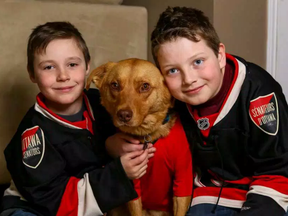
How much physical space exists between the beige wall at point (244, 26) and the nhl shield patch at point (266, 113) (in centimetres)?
73

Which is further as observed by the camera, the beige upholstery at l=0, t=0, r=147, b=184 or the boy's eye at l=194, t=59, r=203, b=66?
the beige upholstery at l=0, t=0, r=147, b=184

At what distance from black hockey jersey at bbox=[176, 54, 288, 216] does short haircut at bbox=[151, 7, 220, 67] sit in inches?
6.8

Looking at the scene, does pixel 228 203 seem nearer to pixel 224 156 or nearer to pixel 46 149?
pixel 224 156

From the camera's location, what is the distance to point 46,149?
4.84 ft

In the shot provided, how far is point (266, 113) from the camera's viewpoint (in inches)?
53.8

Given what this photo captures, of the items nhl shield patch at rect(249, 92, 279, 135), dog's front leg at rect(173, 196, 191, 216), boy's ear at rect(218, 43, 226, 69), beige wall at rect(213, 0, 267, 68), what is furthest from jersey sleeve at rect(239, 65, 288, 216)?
beige wall at rect(213, 0, 267, 68)

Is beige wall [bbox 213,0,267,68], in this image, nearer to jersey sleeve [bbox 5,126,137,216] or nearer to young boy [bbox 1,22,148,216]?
young boy [bbox 1,22,148,216]

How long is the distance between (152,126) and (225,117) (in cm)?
29

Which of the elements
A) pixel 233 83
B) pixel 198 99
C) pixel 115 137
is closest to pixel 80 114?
pixel 115 137

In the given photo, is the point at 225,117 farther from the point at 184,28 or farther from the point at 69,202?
the point at 69,202

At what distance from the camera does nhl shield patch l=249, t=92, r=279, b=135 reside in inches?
53.6

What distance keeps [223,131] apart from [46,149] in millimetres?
689

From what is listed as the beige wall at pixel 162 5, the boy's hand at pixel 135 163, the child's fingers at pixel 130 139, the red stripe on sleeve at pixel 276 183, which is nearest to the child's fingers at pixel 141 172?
the boy's hand at pixel 135 163

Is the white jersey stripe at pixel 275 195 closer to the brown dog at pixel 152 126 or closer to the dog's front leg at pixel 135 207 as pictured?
the brown dog at pixel 152 126
